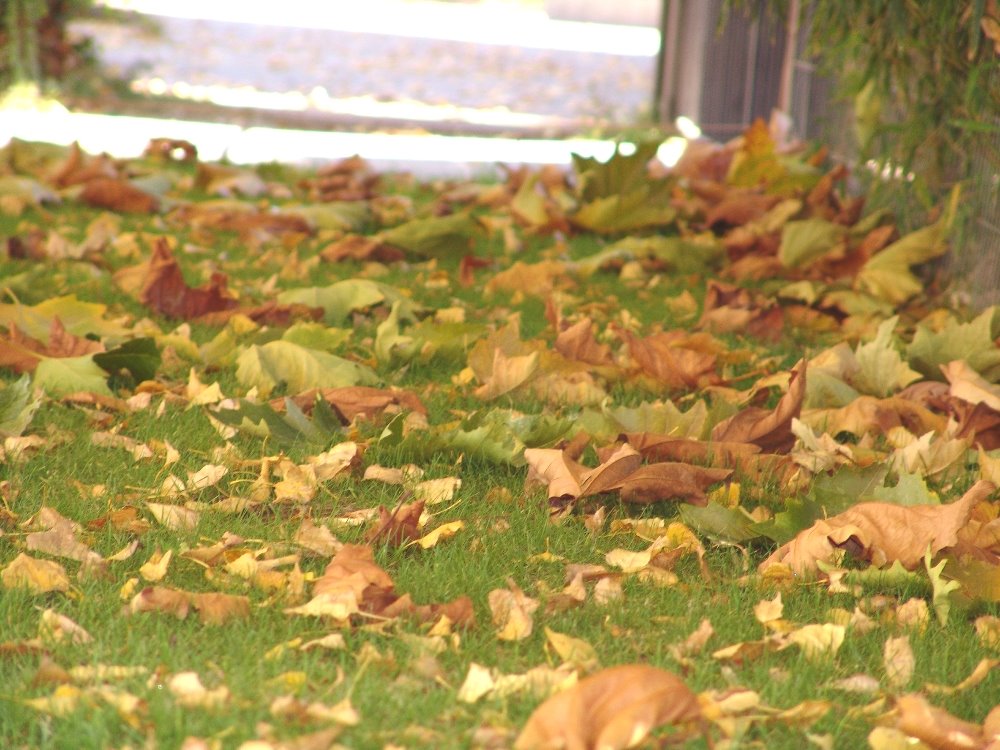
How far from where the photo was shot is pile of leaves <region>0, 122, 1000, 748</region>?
160 centimetres

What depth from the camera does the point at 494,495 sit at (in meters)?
2.28

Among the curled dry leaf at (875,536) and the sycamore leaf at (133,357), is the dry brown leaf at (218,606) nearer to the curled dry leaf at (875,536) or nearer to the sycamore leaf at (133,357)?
the curled dry leaf at (875,536)

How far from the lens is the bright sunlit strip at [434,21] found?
56.2 feet

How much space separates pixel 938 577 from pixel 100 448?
56.4 inches

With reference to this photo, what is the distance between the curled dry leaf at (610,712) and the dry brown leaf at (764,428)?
3.40 feet

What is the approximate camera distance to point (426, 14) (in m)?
19.5

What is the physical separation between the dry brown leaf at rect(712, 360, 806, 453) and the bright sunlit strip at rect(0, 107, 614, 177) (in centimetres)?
422

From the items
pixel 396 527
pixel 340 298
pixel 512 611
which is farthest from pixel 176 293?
pixel 512 611

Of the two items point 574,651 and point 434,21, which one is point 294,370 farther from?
point 434,21

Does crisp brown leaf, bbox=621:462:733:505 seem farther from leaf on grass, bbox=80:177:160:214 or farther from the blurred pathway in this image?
the blurred pathway

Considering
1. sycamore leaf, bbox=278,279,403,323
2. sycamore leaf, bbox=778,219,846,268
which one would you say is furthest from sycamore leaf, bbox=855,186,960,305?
Answer: sycamore leaf, bbox=278,279,403,323

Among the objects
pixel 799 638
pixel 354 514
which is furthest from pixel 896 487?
pixel 354 514

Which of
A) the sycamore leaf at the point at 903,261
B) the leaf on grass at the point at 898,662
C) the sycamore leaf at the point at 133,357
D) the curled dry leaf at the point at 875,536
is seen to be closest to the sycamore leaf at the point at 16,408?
the sycamore leaf at the point at 133,357

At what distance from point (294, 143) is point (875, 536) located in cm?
582
